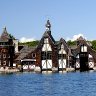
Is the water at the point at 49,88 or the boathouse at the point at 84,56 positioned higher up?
the boathouse at the point at 84,56

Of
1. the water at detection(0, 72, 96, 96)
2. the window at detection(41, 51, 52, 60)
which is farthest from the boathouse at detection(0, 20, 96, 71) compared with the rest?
the water at detection(0, 72, 96, 96)

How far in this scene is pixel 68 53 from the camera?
138 metres

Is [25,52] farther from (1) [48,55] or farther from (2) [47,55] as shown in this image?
(1) [48,55]

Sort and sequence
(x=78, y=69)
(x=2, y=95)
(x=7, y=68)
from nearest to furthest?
(x=2, y=95), (x=7, y=68), (x=78, y=69)

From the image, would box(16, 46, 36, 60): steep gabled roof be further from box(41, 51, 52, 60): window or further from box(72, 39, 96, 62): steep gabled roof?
box(72, 39, 96, 62): steep gabled roof

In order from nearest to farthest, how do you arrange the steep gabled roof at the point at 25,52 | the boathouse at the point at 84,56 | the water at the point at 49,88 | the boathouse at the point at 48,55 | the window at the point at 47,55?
1. the water at the point at 49,88
2. the boathouse at the point at 48,55
3. the window at the point at 47,55
4. the steep gabled roof at the point at 25,52
5. the boathouse at the point at 84,56

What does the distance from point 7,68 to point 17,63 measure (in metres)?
8.22

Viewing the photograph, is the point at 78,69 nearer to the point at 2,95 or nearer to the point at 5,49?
the point at 5,49

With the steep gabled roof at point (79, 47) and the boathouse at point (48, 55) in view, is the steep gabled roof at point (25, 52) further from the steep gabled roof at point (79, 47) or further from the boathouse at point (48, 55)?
the steep gabled roof at point (79, 47)

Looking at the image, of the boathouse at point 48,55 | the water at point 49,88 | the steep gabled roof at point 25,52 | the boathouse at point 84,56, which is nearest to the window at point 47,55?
the boathouse at point 48,55

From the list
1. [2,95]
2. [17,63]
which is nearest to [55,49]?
[17,63]

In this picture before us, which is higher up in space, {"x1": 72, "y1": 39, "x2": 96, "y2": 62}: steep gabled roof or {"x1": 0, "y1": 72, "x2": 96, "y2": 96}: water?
{"x1": 72, "y1": 39, "x2": 96, "y2": 62}: steep gabled roof

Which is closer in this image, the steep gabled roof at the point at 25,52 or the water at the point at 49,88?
the water at the point at 49,88

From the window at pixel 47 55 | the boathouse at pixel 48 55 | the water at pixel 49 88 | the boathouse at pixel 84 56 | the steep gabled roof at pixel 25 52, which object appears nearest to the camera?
the water at pixel 49 88
